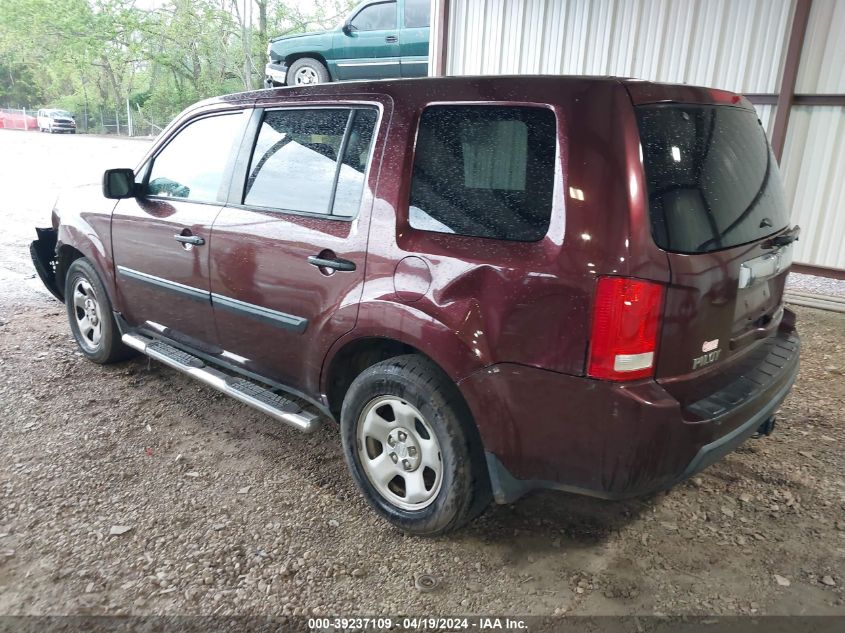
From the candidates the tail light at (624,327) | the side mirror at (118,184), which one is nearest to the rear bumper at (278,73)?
the side mirror at (118,184)

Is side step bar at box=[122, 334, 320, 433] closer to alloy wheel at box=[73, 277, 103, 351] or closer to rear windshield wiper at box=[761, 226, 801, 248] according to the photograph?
alloy wheel at box=[73, 277, 103, 351]

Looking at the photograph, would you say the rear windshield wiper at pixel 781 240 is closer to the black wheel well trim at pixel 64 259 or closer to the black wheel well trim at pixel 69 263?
the black wheel well trim at pixel 69 263

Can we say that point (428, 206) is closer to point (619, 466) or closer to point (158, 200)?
point (619, 466)

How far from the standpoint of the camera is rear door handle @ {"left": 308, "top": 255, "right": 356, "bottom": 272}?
8.34ft

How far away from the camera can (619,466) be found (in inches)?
79.0

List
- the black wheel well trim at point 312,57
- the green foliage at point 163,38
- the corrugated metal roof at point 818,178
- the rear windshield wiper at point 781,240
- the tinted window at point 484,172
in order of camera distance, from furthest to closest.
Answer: the green foliage at point 163,38 < the black wheel well trim at point 312,57 < the corrugated metal roof at point 818,178 < the rear windshield wiper at point 781,240 < the tinted window at point 484,172

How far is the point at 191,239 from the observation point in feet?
10.7

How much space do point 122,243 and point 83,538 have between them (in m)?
1.90

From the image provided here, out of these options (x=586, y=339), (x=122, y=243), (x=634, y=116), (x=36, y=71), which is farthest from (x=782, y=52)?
(x=36, y=71)

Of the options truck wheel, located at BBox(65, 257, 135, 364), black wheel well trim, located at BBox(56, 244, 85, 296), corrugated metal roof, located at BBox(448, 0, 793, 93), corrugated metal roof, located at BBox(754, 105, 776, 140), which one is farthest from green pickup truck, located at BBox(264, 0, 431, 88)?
truck wheel, located at BBox(65, 257, 135, 364)

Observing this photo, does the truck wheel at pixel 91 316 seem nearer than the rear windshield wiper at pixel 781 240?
No

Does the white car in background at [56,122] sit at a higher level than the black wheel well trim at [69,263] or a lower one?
higher

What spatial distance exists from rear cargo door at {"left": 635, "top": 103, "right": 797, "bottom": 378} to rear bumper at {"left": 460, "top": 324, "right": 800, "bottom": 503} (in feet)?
0.53

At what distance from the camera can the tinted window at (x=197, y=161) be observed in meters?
3.25
